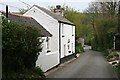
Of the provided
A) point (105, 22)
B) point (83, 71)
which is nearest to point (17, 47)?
point (83, 71)

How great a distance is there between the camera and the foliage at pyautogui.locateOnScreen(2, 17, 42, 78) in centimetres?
1399

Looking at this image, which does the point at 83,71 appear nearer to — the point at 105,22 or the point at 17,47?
the point at 17,47

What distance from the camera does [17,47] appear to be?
14805 millimetres

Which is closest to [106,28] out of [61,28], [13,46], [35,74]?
[61,28]

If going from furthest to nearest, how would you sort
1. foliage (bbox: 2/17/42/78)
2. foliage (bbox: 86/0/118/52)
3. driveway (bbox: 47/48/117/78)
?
1. foliage (bbox: 86/0/118/52)
2. driveway (bbox: 47/48/117/78)
3. foliage (bbox: 2/17/42/78)

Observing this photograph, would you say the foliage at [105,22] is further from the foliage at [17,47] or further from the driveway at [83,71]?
the foliage at [17,47]

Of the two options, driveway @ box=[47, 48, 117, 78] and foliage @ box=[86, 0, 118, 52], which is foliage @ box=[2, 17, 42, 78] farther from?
foliage @ box=[86, 0, 118, 52]

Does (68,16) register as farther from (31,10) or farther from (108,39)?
(31,10)

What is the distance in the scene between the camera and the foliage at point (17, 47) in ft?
45.9

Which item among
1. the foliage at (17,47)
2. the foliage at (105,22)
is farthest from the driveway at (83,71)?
the foliage at (105,22)

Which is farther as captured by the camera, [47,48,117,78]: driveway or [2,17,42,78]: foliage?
[47,48,117,78]: driveway

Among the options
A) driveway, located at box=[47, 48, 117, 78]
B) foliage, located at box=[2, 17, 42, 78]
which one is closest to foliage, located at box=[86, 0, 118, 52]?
driveway, located at box=[47, 48, 117, 78]

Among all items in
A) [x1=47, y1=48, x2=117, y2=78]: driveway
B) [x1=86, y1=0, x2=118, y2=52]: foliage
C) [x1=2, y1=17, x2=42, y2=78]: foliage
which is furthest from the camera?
[x1=86, y1=0, x2=118, y2=52]: foliage

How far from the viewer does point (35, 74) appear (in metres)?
18.1
